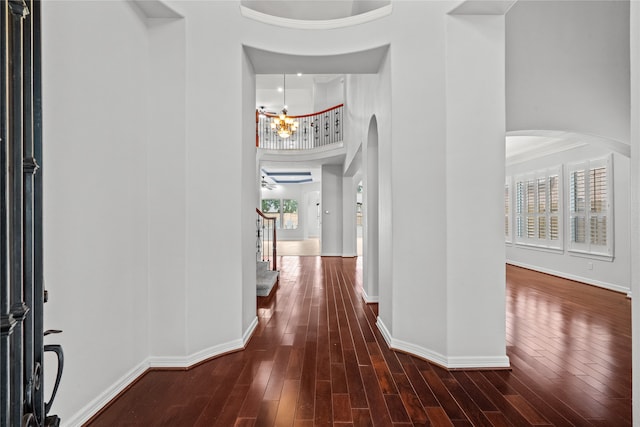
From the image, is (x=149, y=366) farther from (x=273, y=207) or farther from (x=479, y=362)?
(x=273, y=207)

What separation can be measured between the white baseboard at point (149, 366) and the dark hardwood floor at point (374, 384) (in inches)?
2.1

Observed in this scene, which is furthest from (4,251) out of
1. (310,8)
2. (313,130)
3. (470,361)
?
(313,130)

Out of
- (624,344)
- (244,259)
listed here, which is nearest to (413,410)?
(244,259)

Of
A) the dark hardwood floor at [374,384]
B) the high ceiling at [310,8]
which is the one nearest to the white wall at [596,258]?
the dark hardwood floor at [374,384]

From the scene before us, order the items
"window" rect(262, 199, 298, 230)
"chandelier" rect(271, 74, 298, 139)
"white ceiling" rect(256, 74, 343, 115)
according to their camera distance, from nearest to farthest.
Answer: "chandelier" rect(271, 74, 298, 139)
"white ceiling" rect(256, 74, 343, 115)
"window" rect(262, 199, 298, 230)

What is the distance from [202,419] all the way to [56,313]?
1.02 meters

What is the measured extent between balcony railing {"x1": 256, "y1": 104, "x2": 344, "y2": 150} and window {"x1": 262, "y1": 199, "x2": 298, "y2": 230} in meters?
5.42

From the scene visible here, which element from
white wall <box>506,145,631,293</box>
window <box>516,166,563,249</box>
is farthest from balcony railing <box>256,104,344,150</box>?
white wall <box>506,145,631,293</box>

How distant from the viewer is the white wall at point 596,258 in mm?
4824

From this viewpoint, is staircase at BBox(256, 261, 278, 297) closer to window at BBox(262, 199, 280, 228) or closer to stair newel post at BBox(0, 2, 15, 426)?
stair newel post at BBox(0, 2, 15, 426)

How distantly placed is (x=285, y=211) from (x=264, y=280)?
37.4 feet

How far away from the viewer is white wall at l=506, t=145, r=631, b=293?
15.8ft

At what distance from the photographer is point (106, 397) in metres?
1.97

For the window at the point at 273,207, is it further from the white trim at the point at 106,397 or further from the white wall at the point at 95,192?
the white trim at the point at 106,397
